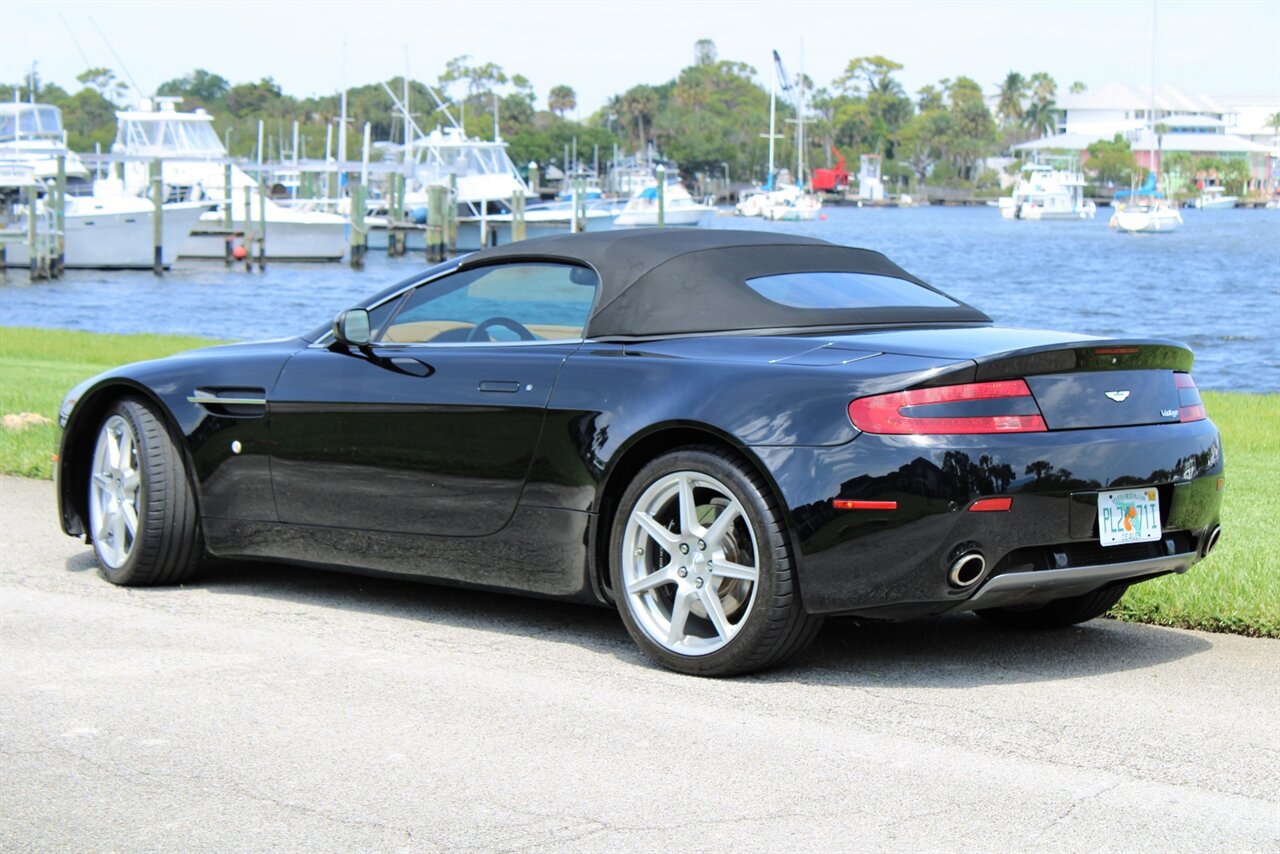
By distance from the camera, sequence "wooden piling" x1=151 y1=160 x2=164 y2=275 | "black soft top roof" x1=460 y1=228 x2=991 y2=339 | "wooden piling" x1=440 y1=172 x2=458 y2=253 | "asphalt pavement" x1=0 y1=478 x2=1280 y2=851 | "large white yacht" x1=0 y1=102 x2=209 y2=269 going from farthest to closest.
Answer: "wooden piling" x1=440 y1=172 x2=458 y2=253, "large white yacht" x1=0 y1=102 x2=209 y2=269, "wooden piling" x1=151 y1=160 x2=164 y2=275, "black soft top roof" x1=460 y1=228 x2=991 y2=339, "asphalt pavement" x1=0 y1=478 x2=1280 y2=851

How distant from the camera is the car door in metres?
5.84

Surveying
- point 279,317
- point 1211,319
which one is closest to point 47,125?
point 279,317

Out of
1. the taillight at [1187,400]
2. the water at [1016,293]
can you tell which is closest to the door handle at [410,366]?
the taillight at [1187,400]

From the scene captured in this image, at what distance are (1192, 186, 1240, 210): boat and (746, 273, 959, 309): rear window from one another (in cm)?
18118

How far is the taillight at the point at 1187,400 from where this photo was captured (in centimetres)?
552

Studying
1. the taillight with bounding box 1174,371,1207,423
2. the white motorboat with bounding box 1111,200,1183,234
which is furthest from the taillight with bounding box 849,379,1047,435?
the white motorboat with bounding box 1111,200,1183,234

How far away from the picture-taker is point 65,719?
4910mm

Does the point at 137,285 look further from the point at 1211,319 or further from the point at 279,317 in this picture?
the point at 1211,319

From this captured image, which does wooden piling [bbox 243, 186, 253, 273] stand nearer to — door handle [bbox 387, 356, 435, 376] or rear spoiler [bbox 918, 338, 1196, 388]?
door handle [bbox 387, 356, 435, 376]

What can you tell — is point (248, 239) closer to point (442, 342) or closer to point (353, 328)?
point (353, 328)

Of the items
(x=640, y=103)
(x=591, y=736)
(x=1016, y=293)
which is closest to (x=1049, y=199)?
(x=640, y=103)

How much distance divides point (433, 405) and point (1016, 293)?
1783 inches

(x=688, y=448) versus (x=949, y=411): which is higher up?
(x=949, y=411)

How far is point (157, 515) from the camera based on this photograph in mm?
6801
